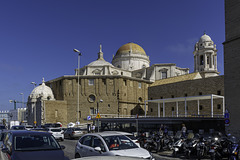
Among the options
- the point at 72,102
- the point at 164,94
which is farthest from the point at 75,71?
the point at 164,94

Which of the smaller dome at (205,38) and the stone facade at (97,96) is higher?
the smaller dome at (205,38)

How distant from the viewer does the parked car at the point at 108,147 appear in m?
7.68

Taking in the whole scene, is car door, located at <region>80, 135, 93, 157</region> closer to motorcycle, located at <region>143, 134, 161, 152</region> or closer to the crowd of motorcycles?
the crowd of motorcycles

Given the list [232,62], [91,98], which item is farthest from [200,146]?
[91,98]

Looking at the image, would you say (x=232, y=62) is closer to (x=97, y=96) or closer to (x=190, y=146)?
(x=190, y=146)

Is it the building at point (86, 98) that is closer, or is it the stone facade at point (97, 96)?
the building at point (86, 98)

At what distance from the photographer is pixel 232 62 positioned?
16.1 m

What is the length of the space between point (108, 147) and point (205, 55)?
53.9 m

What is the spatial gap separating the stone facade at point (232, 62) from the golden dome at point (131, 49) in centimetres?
5491

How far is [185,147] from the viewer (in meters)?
11.6

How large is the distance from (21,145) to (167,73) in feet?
181

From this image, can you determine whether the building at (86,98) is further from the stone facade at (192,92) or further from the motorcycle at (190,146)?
the motorcycle at (190,146)

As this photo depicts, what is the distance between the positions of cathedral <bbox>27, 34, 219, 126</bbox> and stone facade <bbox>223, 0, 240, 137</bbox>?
100 ft

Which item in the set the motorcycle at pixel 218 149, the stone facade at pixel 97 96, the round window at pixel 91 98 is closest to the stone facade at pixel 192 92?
the stone facade at pixel 97 96
